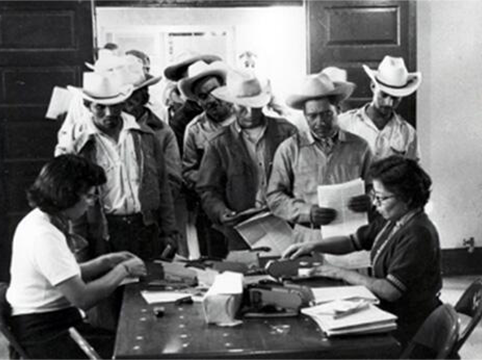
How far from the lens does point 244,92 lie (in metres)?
4.72

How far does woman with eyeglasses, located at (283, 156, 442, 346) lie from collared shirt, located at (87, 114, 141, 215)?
144 centimetres

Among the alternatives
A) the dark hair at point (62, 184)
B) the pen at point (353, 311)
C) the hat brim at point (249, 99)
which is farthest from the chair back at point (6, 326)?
the hat brim at point (249, 99)

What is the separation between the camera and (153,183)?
4508mm

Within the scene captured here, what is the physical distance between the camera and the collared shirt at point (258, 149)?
15.3 feet

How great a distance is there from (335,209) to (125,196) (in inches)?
46.3

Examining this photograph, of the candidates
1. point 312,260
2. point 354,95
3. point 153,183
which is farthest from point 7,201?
point 312,260

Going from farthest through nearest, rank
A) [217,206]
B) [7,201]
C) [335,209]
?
[7,201], [217,206], [335,209]

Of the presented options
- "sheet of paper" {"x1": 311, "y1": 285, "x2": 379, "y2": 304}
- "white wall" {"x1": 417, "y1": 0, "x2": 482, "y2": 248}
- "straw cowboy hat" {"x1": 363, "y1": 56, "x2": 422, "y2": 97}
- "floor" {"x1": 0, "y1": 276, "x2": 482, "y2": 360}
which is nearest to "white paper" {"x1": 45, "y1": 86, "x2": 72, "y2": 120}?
"floor" {"x1": 0, "y1": 276, "x2": 482, "y2": 360}

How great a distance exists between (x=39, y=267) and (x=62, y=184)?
348 millimetres

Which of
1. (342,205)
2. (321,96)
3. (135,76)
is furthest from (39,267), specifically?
(135,76)

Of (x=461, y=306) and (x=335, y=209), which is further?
(x=335, y=209)

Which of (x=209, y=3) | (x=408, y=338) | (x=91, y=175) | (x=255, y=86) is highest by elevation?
(x=209, y=3)

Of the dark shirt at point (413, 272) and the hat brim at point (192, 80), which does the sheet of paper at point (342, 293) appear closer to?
the dark shirt at point (413, 272)

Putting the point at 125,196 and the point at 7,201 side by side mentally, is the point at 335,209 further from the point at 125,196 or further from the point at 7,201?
the point at 7,201
